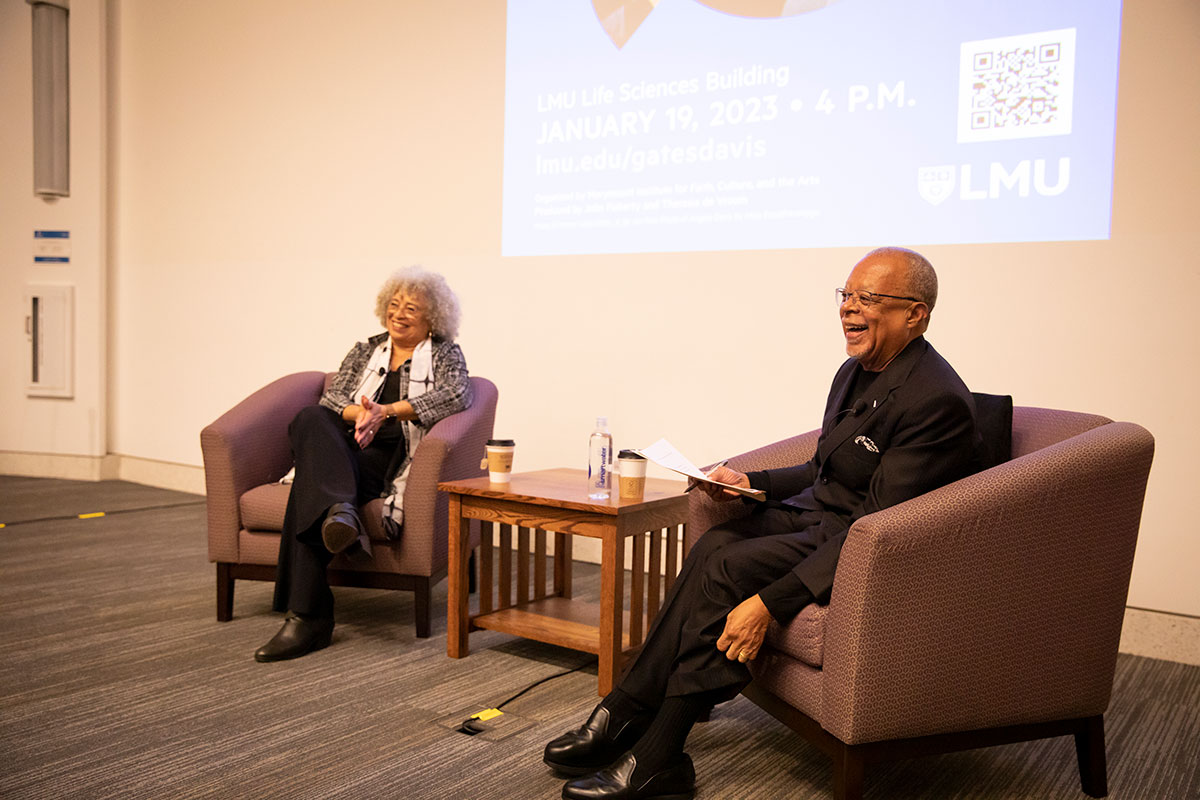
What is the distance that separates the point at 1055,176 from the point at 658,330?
1.54 metres

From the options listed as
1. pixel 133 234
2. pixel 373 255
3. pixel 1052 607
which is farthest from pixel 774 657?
pixel 133 234

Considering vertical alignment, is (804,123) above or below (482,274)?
above

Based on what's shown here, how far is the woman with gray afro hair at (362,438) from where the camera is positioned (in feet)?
8.74

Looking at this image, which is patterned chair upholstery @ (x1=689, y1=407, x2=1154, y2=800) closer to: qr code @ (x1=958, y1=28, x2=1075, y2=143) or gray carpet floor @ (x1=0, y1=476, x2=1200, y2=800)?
gray carpet floor @ (x1=0, y1=476, x2=1200, y2=800)

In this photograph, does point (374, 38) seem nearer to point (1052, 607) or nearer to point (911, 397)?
point (911, 397)

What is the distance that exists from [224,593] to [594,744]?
160 cm

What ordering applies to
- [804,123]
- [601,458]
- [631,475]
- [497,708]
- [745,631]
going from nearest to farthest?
[745,631], [497,708], [631,475], [601,458], [804,123]

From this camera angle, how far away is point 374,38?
15.3 feet

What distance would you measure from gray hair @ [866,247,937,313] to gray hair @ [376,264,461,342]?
5.58ft

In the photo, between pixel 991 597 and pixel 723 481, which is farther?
pixel 723 481

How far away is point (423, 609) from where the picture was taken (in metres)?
2.83

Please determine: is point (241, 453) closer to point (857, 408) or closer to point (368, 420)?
point (368, 420)

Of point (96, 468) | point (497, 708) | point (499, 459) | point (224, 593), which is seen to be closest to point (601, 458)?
point (499, 459)

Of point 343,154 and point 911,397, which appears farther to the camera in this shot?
point 343,154
